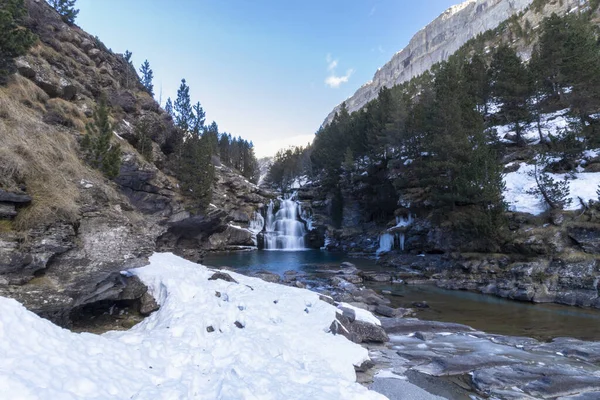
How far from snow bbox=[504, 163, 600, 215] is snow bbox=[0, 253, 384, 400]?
70.7ft

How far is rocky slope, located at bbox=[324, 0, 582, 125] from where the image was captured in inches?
3949

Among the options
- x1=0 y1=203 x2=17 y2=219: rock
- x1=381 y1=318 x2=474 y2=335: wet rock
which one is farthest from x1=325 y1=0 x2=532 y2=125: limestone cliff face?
x1=0 y1=203 x2=17 y2=219: rock

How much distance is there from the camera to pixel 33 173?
24.0 feet

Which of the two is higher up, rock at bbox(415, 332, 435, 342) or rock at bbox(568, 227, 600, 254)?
rock at bbox(568, 227, 600, 254)

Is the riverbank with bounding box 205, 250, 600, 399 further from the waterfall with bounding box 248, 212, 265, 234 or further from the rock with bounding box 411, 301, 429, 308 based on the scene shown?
the waterfall with bounding box 248, 212, 265, 234

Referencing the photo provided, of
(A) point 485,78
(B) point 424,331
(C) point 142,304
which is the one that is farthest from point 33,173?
(A) point 485,78

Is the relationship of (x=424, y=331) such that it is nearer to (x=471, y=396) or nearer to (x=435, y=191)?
(x=471, y=396)

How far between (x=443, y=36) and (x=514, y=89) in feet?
420

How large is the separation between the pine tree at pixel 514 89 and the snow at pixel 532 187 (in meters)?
5.29

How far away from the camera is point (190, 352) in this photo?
20.6 feet

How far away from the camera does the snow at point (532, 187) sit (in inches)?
839

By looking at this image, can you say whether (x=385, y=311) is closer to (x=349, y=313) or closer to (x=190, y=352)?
(x=349, y=313)

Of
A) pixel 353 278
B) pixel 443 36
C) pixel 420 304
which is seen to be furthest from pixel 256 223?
pixel 443 36

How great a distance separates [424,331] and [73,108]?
23313mm
